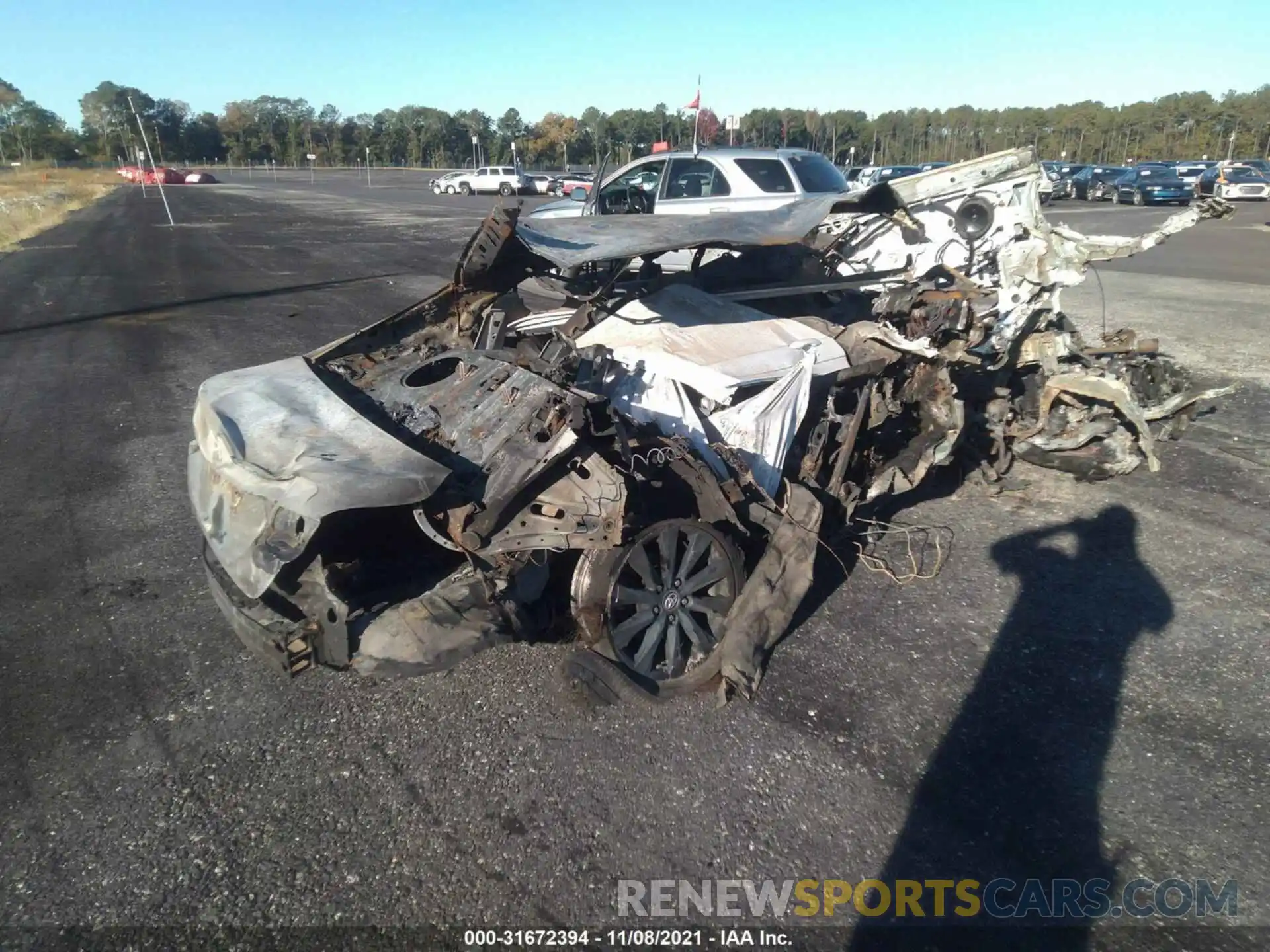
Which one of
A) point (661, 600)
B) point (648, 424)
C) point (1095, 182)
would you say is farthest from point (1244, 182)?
point (661, 600)

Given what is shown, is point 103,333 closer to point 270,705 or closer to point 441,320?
point 441,320

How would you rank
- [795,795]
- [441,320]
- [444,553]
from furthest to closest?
[441,320]
[444,553]
[795,795]

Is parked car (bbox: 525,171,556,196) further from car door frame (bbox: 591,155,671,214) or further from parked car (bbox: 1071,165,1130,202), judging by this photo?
car door frame (bbox: 591,155,671,214)

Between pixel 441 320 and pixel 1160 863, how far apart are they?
426 centimetres

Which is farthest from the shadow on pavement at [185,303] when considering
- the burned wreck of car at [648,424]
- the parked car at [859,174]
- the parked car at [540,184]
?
the parked car at [540,184]

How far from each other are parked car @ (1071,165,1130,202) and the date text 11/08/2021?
35.3 m

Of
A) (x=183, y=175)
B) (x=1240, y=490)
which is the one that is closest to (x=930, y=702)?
(x=1240, y=490)

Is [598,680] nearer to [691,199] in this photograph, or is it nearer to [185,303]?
[691,199]

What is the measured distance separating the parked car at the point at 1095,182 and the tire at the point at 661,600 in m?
34.1

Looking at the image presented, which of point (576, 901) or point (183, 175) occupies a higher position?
point (183, 175)

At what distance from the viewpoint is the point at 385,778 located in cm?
303

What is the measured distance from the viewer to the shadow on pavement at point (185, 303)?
11477 mm

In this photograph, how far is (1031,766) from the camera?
3.08m

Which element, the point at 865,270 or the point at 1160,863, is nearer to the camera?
the point at 1160,863
